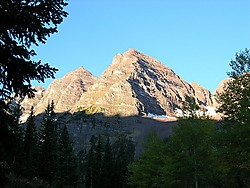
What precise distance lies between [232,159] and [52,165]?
33.7m

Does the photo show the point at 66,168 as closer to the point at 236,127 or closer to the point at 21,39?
the point at 236,127

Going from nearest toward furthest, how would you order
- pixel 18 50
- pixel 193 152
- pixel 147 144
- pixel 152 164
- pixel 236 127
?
pixel 18 50
pixel 236 127
pixel 193 152
pixel 152 164
pixel 147 144

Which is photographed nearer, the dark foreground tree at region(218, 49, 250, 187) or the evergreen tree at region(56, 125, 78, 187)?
the dark foreground tree at region(218, 49, 250, 187)

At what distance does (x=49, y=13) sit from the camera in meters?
8.80

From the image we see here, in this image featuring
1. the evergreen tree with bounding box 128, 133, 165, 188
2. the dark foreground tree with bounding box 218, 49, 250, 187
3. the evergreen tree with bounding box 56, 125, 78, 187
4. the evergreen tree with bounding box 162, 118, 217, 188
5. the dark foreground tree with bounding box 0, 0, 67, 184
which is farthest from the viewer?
the evergreen tree with bounding box 56, 125, 78, 187

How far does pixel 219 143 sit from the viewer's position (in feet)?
70.6

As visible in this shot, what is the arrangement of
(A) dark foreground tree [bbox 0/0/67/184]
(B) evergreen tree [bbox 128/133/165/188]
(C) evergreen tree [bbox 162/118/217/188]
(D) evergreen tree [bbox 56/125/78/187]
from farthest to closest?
(D) evergreen tree [bbox 56/125/78/187], (B) evergreen tree [bbox 128/133/165/188], (C) evergreen tree [bbox 162/118/217/188], (A) dark foreground tree [bbox 0/0/67/184]

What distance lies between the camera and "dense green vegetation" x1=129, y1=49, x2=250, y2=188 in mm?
19906

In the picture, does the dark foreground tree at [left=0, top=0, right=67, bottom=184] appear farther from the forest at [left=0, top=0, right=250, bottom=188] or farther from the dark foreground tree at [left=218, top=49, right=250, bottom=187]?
the dark foreground tree at [left=218, top=49, right=250, bottom=187]

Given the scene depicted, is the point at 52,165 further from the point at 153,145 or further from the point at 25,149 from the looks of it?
the point at 153,145

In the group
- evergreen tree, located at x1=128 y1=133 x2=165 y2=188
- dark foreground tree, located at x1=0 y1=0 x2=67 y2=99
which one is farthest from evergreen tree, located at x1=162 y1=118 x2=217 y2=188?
dark foreground tree, located at x1=0 y1=0 x2=67 y2=99

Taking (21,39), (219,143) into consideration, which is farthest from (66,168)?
(21,39)

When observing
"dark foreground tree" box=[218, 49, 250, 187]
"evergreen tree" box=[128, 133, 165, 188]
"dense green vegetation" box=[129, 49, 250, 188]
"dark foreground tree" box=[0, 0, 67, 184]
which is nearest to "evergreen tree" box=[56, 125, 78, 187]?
"evergreen tree" box=[128, 133, 165, 188]

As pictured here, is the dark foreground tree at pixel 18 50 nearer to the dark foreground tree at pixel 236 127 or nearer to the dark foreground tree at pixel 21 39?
the dark foreground tree at pixel 21 39
